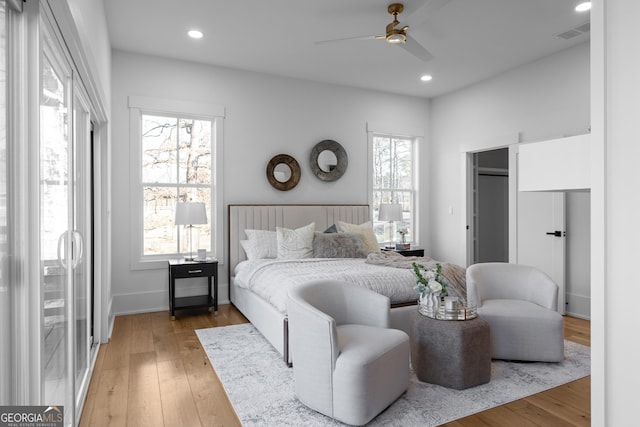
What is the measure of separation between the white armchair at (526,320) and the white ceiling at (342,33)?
2.28 meters

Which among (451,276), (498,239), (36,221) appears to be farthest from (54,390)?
(498,239)

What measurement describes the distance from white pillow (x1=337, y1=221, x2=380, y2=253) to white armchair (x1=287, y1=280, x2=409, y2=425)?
7.83 ft

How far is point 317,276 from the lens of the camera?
3.49m

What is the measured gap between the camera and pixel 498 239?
277 inches

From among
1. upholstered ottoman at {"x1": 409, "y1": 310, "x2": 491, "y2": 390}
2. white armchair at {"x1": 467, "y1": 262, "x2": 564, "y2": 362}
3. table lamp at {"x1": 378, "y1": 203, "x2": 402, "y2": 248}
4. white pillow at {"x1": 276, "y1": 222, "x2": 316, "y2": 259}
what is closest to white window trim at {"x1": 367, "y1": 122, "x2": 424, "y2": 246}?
table lamp at {"x1": 378, "y1": 203, "x2": 402, "y2": 248}

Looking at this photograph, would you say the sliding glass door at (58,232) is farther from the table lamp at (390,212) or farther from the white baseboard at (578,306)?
the white baseboard at (578,306)


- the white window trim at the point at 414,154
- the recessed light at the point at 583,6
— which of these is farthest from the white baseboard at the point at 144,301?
the recessed light at the point at 583,6

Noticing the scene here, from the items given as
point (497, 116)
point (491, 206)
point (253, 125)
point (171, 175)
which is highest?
point (497, 116)

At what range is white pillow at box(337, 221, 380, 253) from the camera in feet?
16.6

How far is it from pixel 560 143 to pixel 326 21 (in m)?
3.24

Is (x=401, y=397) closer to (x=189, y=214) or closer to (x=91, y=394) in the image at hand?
(x=91, y=394)

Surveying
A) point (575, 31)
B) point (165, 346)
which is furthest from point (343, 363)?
point (575, 31)

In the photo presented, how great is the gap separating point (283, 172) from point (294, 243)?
43.3 inches

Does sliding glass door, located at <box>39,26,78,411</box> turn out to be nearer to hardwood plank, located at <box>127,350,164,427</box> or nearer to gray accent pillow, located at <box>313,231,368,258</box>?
hardwood plank, located at <box>127,350,164,427</box>
